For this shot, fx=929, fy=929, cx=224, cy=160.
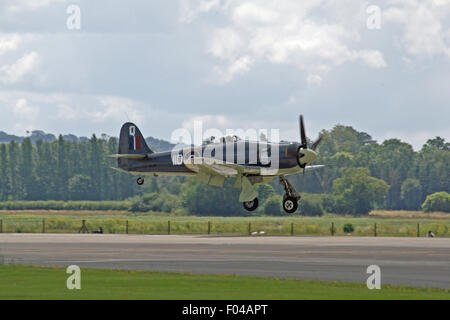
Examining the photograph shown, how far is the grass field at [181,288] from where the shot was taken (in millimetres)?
26438

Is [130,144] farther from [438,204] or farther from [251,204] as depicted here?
[438,204]

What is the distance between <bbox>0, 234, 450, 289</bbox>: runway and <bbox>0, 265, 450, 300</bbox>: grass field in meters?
2.28

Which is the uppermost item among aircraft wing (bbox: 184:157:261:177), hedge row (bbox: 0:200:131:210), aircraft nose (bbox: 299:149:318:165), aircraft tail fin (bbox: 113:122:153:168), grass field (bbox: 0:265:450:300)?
aircraft tail fin (bbox: 113:122:153:168)

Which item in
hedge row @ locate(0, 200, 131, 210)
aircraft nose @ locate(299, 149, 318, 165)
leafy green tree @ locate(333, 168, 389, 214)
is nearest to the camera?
aircraft nose @ locate(299, 149, 318, 165)

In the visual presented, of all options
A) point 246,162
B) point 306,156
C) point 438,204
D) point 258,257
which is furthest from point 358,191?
point 258,257

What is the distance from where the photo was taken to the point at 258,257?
43.1 m

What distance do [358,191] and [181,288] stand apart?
150215 mm

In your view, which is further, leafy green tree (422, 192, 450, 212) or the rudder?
leafy green tree (422, 192, 450, 212)

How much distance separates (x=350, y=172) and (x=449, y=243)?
132392mm

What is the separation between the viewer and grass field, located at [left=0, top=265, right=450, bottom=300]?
2644cm

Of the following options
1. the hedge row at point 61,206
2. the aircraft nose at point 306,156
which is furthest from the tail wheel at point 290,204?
→ the hedge row at point 61,206

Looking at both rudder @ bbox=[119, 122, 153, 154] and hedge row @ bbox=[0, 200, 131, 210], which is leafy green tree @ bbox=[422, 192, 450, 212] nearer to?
hedge row @ bbox=[0, 200, 131, 210]

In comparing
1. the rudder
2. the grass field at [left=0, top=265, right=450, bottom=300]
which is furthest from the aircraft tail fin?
the grass field at [left=0, top=265, right=450, bottom=300]
